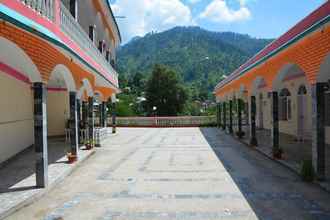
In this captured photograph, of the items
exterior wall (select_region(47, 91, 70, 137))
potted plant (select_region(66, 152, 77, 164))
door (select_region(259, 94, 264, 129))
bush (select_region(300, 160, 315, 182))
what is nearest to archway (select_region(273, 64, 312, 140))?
door (select_region(259, 94, 264, 129))

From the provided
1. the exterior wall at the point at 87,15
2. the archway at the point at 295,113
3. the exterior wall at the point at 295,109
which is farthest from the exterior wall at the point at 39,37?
the exterior wall at the point at 295,109

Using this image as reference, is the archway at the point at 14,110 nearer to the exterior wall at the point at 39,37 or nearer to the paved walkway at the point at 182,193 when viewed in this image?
the exterior wall at the point at 39,37

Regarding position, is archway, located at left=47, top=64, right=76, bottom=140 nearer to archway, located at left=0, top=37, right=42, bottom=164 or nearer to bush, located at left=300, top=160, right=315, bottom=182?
archway, located at left=0, top=37, right=42, bottom=164

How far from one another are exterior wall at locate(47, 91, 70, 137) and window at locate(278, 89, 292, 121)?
12.4m

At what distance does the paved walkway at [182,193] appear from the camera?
5.56 metres

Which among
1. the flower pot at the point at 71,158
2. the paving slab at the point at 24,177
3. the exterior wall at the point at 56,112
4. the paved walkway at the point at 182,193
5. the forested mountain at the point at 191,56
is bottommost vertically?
the paved walkway at the point at 182,193

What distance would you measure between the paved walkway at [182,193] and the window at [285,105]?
8054mm

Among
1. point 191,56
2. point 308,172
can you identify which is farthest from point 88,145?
point 191,56

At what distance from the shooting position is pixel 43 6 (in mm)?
7473

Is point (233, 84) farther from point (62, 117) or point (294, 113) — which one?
point (62, 117)

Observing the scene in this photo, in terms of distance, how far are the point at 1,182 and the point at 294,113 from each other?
13.6 metres

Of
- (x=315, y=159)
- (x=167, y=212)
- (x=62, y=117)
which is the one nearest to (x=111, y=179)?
(x=167, y=212)

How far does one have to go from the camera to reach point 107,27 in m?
22.1

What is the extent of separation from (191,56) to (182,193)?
93.6m
